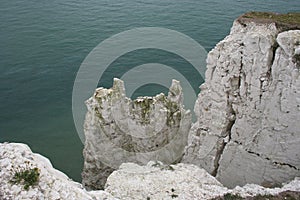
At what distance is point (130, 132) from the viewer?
24.2 metres

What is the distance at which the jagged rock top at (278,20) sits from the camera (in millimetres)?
18094

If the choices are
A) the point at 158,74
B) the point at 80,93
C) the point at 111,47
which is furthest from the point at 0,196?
the point at 111,47

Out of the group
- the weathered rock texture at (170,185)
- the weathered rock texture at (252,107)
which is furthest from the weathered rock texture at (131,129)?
the weathered rock texture at (170,185)

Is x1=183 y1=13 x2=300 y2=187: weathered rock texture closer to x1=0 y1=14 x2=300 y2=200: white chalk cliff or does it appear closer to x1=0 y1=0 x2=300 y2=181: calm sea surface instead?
x1=0 y1=14 x2=300 y2=200: white chalk cliff

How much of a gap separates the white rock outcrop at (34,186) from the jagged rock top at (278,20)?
12.4 m

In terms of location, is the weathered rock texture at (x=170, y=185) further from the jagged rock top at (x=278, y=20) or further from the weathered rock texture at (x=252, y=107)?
the jagged rock top at (x=278, y=20)

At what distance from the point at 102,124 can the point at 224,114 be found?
825 centimetres

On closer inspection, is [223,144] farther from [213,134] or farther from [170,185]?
[170,185]

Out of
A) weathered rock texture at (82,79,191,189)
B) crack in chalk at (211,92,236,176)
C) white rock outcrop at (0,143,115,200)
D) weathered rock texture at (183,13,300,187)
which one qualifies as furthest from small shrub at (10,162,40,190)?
crack in chalk at (211,92,236,176)

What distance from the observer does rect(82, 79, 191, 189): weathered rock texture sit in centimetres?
2338

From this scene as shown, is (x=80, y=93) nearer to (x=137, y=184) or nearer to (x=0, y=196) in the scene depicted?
(x=137, y=184)

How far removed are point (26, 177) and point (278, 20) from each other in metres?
14.8

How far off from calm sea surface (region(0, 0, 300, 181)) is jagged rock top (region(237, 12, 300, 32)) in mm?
18880

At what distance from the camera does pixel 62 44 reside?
45.4 meters
